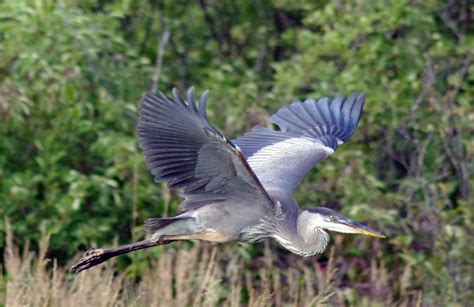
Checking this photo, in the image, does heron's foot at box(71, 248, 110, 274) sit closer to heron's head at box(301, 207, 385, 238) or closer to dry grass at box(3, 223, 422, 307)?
dry grass at box(3, 223, 422, 307)

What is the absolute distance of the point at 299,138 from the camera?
22.5 ft

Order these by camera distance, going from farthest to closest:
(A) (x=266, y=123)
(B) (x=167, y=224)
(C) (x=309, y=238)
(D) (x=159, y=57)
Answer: (D) (x=159, y=57)
(A) (x=266, y=123)
(C) (x=309, y=238)
(B) (x=167, y=224)

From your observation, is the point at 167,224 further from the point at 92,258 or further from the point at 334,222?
the point at 334,222

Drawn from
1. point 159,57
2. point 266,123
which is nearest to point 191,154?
point 266,123

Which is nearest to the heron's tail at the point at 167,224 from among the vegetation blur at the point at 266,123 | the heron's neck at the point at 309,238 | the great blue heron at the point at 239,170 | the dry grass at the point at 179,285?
the great blue heron at the point at 239,170

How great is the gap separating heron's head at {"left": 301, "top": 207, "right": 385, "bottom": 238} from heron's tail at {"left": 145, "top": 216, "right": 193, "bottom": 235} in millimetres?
646

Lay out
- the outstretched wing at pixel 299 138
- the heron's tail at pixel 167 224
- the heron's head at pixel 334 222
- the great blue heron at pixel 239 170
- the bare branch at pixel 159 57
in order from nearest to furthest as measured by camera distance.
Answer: the great blue heron at pixel 239 170 → the heron's tail at pixel 167 224 → the heron's head at pixel 334 222 → the outstretched wing at pixel 299 138 → the bare branch at pixel 159 57

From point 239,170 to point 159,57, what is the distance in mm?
3449

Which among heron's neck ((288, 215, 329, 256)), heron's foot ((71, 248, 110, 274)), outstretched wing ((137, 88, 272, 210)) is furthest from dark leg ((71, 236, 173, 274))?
heron's neck ((288, 215, 329, 256))

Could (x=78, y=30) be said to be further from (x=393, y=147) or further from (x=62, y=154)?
(x=393, y=147)

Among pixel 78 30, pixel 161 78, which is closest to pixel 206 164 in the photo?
pixel 78 30

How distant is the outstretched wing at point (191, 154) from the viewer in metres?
5.16

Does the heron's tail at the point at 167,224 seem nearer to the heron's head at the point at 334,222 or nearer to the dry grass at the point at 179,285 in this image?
the dry grass at the point at 179,285

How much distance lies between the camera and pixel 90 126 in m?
7.66
